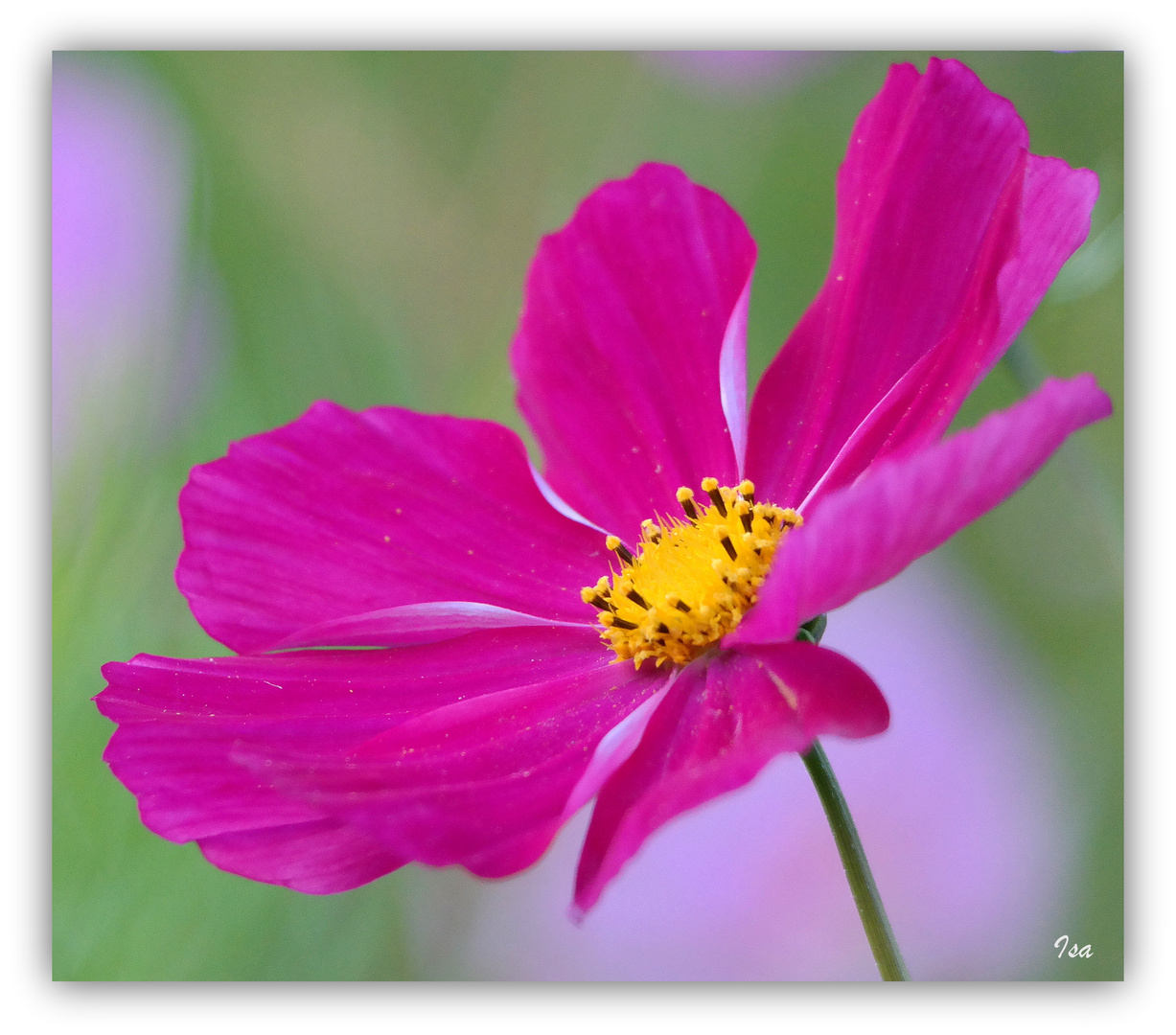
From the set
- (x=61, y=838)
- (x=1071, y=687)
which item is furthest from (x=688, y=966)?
(x=61, y=838)

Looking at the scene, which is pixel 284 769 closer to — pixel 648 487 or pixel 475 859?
pixel 475 859

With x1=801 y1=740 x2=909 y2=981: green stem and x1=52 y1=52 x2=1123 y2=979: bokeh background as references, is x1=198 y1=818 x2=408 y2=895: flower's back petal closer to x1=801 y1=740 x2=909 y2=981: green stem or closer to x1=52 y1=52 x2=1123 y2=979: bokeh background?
x1=801 y1=740 x2=909 y2=981: green stem

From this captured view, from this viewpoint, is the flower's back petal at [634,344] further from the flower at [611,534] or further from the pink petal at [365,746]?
the pink petal at [365,746]

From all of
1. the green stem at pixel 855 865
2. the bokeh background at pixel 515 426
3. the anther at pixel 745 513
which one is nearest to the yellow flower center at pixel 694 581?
the anther at pixel 745 513

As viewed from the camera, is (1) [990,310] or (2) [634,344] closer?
(1) [990,310]
